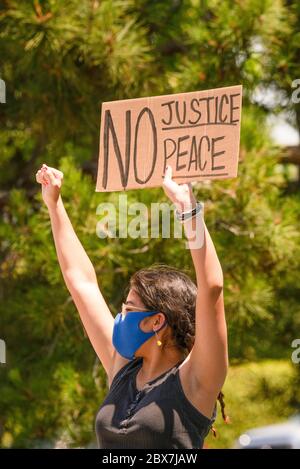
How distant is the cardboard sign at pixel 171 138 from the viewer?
197 centimetres

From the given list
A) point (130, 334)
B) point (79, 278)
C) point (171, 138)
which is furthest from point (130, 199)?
point (130, 334)

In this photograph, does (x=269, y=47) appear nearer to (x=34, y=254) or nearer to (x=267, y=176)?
(x=267, y=176)

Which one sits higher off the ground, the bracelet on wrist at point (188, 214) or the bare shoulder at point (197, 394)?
the bracelet on wrist at point (188, 214)

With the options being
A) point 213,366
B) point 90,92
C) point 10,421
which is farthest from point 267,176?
point 213,366

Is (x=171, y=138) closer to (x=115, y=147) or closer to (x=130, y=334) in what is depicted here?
(x=115, y=147)

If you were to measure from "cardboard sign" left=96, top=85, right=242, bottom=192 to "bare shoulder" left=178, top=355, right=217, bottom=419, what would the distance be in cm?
39

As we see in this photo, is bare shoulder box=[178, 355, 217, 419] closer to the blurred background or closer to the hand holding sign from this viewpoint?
the hand holding sign

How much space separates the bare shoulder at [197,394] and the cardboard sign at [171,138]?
0.39 meters

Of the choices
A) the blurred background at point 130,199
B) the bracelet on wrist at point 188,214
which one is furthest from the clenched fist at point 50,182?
the blurred background at point 130,199

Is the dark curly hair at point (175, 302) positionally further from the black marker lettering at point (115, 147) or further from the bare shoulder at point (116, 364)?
the black marker lettering at point (115, 147)

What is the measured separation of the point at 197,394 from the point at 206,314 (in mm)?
152

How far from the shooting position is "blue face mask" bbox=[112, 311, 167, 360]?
76.0 inches

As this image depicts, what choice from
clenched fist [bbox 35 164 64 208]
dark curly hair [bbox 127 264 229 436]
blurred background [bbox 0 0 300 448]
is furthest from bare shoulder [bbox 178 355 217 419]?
blurred background [bbox 0 0 300 448]

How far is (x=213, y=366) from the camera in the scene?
1794mm
